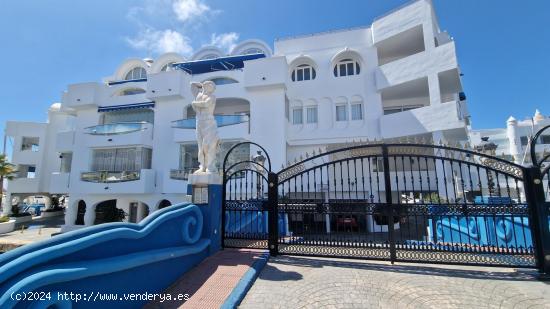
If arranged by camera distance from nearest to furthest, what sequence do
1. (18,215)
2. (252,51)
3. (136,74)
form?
1. (252,51)
2. (136,74)
3. (18,215)

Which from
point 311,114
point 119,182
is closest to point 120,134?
point 119,182

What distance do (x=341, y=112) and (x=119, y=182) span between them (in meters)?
16.1

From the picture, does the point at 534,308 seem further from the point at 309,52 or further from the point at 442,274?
the point at 309,52

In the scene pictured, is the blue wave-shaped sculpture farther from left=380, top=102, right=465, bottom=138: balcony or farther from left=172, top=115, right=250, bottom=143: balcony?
left=380, top=102, right=465, bottom=138: balcony

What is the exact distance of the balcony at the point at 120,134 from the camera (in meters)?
18.4

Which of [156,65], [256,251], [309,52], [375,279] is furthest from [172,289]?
[156,65]

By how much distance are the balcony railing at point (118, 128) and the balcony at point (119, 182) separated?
2940 mm

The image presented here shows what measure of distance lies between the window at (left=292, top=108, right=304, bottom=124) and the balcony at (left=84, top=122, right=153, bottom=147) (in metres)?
10.5

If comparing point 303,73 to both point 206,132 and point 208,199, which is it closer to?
point 206,132

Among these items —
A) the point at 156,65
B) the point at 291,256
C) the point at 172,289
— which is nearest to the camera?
the point at 172,289

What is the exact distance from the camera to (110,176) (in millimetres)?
18000

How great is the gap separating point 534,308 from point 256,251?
4.74m

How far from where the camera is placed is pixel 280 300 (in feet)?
12.7

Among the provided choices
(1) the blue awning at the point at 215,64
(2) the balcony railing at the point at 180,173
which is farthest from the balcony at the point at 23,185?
(1) the blue awning at the point at 215,64
